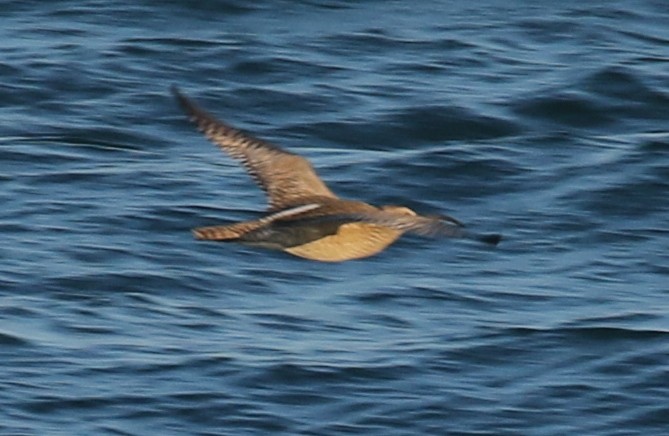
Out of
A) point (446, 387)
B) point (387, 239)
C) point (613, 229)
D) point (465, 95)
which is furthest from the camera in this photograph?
point (465, 95)

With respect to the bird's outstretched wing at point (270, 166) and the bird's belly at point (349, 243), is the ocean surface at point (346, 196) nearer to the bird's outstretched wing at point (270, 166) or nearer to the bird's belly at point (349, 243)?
the bird's outstretched wing at point (270, 166)

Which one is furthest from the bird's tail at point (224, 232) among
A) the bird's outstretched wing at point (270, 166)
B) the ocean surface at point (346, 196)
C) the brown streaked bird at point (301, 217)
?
the ocean surface at point (346, 196)

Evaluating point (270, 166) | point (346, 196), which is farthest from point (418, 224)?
point (346, 196)

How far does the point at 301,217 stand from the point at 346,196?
5.02 metres

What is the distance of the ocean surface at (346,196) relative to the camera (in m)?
11.5

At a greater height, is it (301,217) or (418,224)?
(418,224)

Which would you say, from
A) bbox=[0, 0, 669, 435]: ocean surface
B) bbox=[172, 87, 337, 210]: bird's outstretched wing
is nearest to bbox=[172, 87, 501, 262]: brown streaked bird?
bbox=[172, 87, 337, 210]: bird's outstretched wing

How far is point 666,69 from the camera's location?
17.0 metres

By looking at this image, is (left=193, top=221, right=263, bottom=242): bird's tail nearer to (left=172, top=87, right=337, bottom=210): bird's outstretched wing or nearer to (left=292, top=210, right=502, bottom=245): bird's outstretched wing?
(left=292, top=210, right=502, bottom=245): bird's outstretched wing

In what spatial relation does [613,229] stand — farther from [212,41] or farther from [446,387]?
[212,41]

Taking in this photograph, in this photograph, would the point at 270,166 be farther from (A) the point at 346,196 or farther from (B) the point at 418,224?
(A) the point at 346,196

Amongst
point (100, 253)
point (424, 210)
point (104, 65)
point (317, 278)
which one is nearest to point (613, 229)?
point (424, 210)

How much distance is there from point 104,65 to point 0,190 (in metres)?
2.46

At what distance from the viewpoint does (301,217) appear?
895 cm
